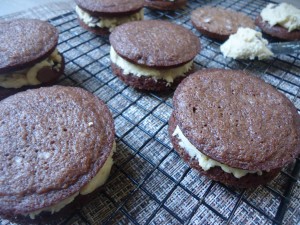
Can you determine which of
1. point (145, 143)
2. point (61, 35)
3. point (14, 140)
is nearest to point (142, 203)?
point (145, 143)

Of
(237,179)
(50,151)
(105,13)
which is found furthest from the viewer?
(105,13)

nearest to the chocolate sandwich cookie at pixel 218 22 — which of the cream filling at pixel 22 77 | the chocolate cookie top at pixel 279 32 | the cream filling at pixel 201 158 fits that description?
the chocolate cookie top at pixel 279 32

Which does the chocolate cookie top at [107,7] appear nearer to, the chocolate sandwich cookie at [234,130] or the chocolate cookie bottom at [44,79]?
the chocolate cookie bottom at [44,79]

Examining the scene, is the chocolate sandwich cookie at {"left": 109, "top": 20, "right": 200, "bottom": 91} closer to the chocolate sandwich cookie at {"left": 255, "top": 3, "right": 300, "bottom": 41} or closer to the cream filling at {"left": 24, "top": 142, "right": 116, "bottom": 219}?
the cream filling at {"left": 24, "top": 142, "right": 116, "bottom": 219}

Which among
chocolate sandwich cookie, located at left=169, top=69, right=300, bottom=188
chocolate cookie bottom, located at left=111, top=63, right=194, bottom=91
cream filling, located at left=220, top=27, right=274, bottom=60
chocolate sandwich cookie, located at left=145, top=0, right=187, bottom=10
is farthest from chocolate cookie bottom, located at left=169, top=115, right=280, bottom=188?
chocolate sandwich cookie, located at left=145, top=0, right=187, bottom=10

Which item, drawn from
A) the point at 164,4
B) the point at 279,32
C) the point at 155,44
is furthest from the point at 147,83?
the point at 279,32

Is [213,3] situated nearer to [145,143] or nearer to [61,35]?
[61,35]

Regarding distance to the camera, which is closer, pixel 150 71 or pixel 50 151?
pixel 50 151

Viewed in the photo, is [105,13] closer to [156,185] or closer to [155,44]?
[155,44]

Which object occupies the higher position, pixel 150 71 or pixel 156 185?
pixel 150 71
